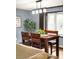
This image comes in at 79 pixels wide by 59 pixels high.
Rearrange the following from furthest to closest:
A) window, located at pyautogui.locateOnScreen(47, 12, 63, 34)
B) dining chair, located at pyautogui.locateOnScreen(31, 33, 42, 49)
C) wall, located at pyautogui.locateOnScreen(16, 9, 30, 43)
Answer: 1. wall, located at pyautogui.locateOnScreen(16, 9, 30, 43)
2. window, located at pyautogui.locateOnScreen(47, 12, 63, 34)
3. dining chair, located at pyautogui.locateOnScreen(31, 33, 42, 49)

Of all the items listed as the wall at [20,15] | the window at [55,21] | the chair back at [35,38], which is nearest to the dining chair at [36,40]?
the chair back at [35,38]

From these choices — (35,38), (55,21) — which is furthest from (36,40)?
(55,21)

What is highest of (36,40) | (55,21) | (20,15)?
(20,15)

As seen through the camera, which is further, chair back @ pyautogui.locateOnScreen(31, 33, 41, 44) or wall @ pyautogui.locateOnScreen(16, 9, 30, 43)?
wall @ pyautogui.locateOnScreen(16, 9, 30, 43)

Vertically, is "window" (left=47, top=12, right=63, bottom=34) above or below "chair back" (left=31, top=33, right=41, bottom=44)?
above

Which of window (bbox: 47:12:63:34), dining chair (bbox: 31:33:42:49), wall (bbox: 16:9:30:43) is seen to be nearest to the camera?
dining chair (bbox: 31:33:42:49)

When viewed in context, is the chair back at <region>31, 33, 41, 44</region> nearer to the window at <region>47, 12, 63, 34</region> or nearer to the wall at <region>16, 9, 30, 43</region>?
the window at <region>47, 12, 63, 34</region>

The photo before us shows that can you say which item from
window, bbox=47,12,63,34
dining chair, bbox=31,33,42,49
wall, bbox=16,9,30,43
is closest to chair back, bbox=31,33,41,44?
dining chair, bbox=31,33,42,49

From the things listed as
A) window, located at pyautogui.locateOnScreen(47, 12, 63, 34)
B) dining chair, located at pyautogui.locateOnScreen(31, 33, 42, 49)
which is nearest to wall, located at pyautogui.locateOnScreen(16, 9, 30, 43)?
window, located at pyautogui.locateOnScreen(47, 12, 63, 34)

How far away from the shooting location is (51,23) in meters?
6.07

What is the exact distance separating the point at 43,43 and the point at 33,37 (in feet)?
1.42

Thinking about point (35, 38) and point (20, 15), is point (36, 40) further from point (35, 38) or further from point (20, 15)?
point (20, 15)
